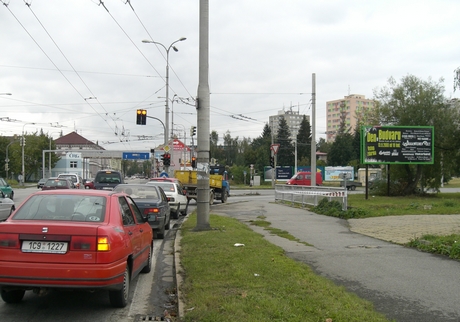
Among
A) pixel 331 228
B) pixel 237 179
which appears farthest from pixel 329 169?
pixel 331 228

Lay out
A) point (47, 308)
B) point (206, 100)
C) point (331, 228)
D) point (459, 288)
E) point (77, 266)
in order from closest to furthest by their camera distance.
Answer: point (77, 266) < point (47, 308) < point (459, 288) < point (206, 100) < point (331, 228)

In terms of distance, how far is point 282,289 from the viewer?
6.40m

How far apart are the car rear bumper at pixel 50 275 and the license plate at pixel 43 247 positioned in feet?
0.51

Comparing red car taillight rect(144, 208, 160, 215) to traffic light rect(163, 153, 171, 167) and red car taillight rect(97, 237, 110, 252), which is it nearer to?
red car taillight rect(97, 237, 110, 252)

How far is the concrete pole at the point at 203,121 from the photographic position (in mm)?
13273

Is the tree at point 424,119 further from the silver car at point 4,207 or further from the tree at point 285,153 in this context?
the tree at point 285,153

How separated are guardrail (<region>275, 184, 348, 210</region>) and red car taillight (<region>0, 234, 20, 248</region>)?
1566 cm

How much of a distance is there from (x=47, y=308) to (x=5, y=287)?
0.66 m

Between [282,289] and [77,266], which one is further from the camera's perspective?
[282,289]

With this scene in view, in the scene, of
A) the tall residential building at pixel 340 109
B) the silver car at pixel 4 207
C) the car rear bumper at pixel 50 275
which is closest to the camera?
the car rear bumper at pixel 50 275

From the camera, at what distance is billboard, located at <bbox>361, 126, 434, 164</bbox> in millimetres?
28766

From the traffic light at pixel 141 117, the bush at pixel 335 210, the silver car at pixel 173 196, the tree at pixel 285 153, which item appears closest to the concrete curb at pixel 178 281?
the silver car at pixel 173 196

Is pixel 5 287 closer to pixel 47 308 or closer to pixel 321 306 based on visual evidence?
pixel 47 308

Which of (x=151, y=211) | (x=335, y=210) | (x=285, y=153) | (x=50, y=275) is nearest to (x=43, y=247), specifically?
(x=50, y=275)
